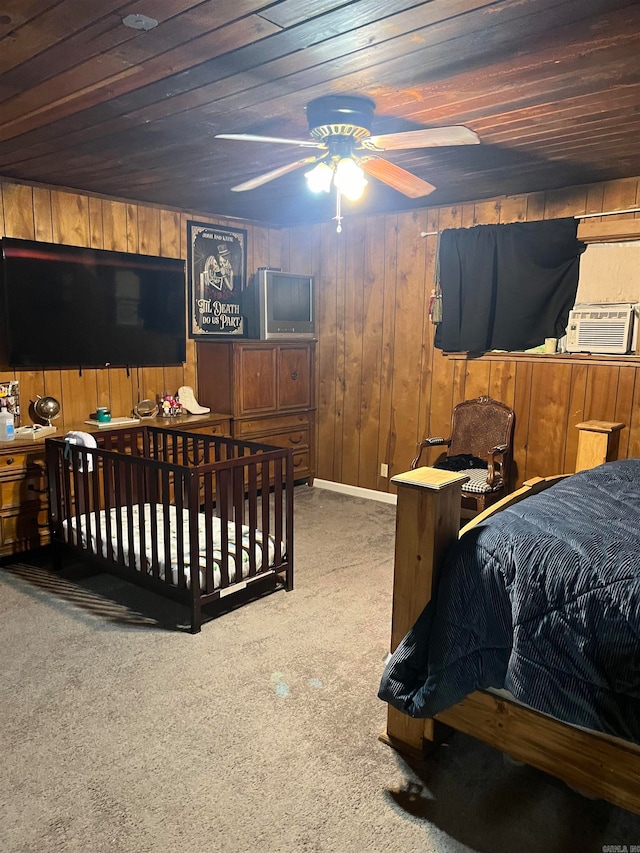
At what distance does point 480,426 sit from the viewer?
4.45 metres

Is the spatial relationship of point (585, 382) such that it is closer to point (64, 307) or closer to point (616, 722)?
point (616, 722)

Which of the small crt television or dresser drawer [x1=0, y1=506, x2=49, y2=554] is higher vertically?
the small crt television

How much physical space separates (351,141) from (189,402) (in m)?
2.74

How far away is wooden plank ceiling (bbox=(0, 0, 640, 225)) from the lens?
1808mm

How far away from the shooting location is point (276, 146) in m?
3.12

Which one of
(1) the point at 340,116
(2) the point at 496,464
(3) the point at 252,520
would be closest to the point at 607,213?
(2) the point at 496,464

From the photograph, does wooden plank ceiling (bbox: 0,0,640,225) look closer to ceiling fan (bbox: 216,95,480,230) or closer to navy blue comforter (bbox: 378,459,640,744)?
ceiling fan (bbox: 216,95,480,230)

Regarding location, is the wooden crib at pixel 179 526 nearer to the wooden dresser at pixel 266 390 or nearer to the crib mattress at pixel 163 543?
the crib mattress at pixel 163 543

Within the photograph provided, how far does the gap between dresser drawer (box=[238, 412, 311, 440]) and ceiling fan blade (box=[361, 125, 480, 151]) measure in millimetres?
2839

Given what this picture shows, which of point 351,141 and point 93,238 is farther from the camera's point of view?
point 93,238

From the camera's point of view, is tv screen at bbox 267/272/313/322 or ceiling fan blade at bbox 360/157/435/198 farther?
tv screen at bbox 267/272/313/322

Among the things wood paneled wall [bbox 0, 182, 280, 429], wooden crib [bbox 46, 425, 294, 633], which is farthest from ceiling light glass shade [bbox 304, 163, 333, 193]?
wood paneled wall [bbox 0, 182, 280, 429]

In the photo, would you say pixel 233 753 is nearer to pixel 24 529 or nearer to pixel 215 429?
pixel 24 529

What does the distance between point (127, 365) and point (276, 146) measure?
7.20 ft
